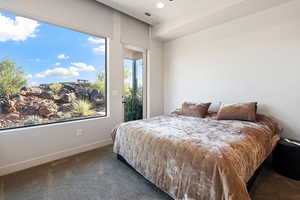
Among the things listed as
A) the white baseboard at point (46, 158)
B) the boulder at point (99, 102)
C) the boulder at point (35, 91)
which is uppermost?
the boulder at point (35, 91)

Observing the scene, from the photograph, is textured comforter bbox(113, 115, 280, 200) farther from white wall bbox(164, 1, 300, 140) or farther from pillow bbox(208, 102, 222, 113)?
pillow bbox(208, 102, 222, 113)

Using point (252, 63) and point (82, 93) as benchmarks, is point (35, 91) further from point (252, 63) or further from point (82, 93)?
point (252, 63)

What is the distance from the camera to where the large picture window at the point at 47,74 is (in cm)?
231

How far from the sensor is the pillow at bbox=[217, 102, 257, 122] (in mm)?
2545

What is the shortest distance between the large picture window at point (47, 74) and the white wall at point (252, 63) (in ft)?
7.33

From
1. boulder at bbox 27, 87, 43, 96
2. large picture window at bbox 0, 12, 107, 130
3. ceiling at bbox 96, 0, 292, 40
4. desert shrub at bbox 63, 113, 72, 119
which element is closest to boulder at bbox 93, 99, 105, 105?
large picture window at bbox 0, 12, 107, 130

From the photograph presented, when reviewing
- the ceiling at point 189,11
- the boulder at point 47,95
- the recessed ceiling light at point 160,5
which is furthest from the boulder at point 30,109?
the recessed ceiling light at point 160,5

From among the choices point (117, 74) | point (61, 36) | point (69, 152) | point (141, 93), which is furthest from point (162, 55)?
point (69, 152)

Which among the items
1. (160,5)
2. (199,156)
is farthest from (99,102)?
(199,156)

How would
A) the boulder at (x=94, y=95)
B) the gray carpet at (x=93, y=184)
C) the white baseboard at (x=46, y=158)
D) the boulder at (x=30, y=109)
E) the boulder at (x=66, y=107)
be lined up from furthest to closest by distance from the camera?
the boulder at (x=94, y=95)
the boulder at (x=66, y=107)
the boulder at (x=30, y=109)
the white baseboard at (x=46, y=158)
the gray carpet at (x=93, y=184)

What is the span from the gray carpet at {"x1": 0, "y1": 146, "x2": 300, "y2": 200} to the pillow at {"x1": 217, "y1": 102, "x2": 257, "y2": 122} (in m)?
0.84

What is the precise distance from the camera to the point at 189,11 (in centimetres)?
310

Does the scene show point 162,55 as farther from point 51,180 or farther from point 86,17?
point 51,180

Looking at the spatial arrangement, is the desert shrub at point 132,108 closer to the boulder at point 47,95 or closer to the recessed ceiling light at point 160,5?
the boulder at point 47,95
